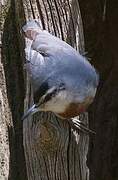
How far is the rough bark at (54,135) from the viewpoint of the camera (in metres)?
1.75

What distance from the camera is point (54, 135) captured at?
5.72ft

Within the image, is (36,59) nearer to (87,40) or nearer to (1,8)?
(1,8)

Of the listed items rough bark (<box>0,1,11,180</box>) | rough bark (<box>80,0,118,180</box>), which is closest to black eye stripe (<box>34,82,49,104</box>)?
rough bark (<box>0,1,11,180</box>)

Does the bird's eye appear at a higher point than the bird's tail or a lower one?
lower

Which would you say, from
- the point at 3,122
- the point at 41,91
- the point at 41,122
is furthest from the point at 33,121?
the point at 41,91

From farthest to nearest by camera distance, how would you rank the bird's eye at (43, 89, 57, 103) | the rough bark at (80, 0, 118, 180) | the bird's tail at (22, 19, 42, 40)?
the rough bark at (80, 0, 118, 180), the bird's tail at (22, 19, 42, 40), the bird's eye at (43, 89, 57, 103)

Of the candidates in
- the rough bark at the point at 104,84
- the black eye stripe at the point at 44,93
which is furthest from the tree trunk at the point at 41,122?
the rough bark at the point at 104,84

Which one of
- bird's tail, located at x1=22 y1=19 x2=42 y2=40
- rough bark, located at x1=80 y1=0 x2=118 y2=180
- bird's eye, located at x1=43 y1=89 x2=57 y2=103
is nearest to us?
bird's eye, located at x1=43 y1=89 x2=57 y2=103

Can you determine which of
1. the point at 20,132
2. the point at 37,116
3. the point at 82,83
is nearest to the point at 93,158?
the point at 20,132

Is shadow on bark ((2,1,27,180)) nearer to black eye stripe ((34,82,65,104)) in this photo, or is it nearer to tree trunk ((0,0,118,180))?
tree trunk ((0,0,118,180))

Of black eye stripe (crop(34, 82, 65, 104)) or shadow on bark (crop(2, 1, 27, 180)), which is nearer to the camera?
black eye stripe (crop(34, 82, 65, 104))

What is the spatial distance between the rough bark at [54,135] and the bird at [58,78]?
0.10 m

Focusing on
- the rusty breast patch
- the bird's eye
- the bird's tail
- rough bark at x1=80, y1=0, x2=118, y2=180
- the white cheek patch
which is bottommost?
rough bark at x1=80, y1=0, x2=118, y2=180

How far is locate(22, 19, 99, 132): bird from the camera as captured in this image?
5.00ft
